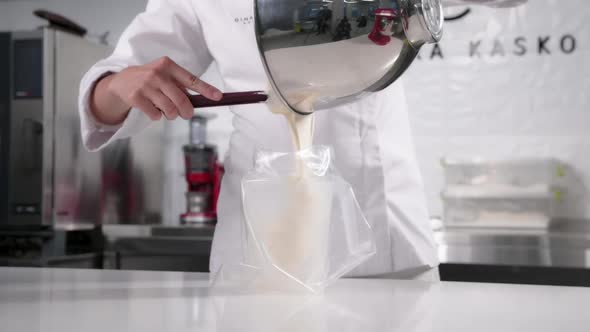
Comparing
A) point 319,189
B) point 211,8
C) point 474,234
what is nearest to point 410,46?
point 319,189

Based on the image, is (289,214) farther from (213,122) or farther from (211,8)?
(213,122)

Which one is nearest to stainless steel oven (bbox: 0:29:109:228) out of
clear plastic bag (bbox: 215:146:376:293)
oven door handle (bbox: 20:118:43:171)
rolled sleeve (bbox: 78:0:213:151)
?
oven door handle (bbox: 20:118:43:171)

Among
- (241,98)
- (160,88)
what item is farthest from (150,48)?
(241,98)

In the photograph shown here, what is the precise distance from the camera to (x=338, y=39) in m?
0.66

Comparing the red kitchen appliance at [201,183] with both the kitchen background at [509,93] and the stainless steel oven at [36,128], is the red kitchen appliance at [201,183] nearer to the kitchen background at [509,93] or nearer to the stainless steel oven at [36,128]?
the stainless steel oven at [36,128]

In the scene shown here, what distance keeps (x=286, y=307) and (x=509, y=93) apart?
2081 millimetres

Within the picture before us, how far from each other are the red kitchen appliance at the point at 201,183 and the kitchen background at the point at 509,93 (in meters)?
0.83

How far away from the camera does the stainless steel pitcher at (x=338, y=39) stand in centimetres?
65

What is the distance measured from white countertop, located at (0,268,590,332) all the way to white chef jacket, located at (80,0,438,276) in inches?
9.4

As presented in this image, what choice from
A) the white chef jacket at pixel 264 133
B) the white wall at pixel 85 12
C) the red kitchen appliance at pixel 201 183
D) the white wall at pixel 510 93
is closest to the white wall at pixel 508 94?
the white wall at pixel 510 93

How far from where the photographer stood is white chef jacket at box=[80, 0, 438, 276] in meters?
1.04

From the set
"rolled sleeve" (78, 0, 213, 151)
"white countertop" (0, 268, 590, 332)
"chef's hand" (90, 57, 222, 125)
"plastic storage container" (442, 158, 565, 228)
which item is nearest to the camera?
"white countertop" (0, 268, 590, 332)

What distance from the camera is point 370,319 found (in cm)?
54

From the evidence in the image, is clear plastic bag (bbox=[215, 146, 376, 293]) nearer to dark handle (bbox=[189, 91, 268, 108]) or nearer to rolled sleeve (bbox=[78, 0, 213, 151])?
dark handle (bbox=[189, 91, 268, 108])
